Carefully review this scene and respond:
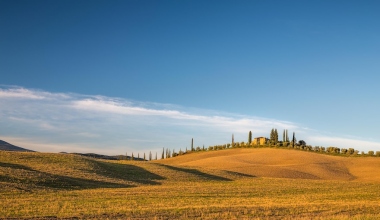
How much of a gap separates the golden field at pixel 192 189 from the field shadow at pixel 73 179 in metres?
0.11

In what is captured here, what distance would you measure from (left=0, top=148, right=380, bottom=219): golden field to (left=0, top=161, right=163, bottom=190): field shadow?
11 cm

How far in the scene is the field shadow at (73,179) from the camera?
4794cm

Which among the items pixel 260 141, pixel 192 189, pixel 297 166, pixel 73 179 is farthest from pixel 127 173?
pixel 260 141

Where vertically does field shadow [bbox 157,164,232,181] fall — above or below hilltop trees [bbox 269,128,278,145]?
below

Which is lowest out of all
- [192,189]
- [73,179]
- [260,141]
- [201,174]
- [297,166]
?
[201,174]

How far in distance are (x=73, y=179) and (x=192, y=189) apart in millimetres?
14568

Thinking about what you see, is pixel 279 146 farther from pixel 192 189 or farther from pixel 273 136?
pixel 192 189

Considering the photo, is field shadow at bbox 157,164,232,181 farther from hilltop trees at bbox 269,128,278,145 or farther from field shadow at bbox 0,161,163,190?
hilltop trees at bbox 269,128,278,145

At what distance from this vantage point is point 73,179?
Result: 52969 mm

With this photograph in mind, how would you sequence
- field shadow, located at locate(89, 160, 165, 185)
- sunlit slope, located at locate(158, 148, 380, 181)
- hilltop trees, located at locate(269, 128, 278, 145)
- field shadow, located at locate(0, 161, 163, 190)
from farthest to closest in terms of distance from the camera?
1. hilltop trees, located at locate(269, 128, 278, 145)
2. sunlit slope, located at locate(158, 148, 380, 181)
3. field shadow, located at locate(89, 160, 165, 185)
4. field shadow, located at locate(0, 161, 163, 190)

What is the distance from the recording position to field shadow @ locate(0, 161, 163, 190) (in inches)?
1887

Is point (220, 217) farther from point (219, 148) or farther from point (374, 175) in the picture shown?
point (219, 148)

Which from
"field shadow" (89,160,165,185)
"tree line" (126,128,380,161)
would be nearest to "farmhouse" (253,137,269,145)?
"tree line" (126,128,380,161)

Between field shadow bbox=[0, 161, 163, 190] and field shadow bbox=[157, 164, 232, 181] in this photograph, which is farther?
field shadow bbox=[157, 164, 232, 181]
